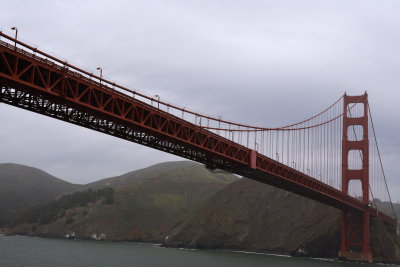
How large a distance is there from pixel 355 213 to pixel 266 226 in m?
22.6

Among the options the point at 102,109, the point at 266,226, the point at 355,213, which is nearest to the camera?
the point at 102,109

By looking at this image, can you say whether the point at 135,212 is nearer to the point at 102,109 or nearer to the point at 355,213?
the point at 355,213

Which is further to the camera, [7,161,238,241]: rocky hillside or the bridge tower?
[7,161,238,241]: rocky hillside

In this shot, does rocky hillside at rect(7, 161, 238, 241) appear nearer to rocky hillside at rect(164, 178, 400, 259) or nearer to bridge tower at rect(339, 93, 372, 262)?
rocky hillside at rect(164, 178, 400, 259)

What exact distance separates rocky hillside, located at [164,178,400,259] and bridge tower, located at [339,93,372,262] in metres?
2.42

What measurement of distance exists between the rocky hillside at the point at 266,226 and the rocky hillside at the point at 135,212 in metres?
20.7

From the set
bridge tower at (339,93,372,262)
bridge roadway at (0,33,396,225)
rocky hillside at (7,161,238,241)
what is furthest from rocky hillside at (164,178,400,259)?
bridge roadway at (0,33,396,225)

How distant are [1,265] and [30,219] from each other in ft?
376

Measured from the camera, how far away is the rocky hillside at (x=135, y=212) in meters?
135

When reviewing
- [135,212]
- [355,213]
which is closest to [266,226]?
[355,213]

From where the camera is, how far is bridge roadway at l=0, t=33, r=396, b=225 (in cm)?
2797

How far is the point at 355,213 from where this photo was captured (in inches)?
3164

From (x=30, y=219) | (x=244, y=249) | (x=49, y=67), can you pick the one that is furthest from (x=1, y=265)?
(x=30, y=219)

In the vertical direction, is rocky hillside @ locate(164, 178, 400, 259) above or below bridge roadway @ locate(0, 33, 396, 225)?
below
